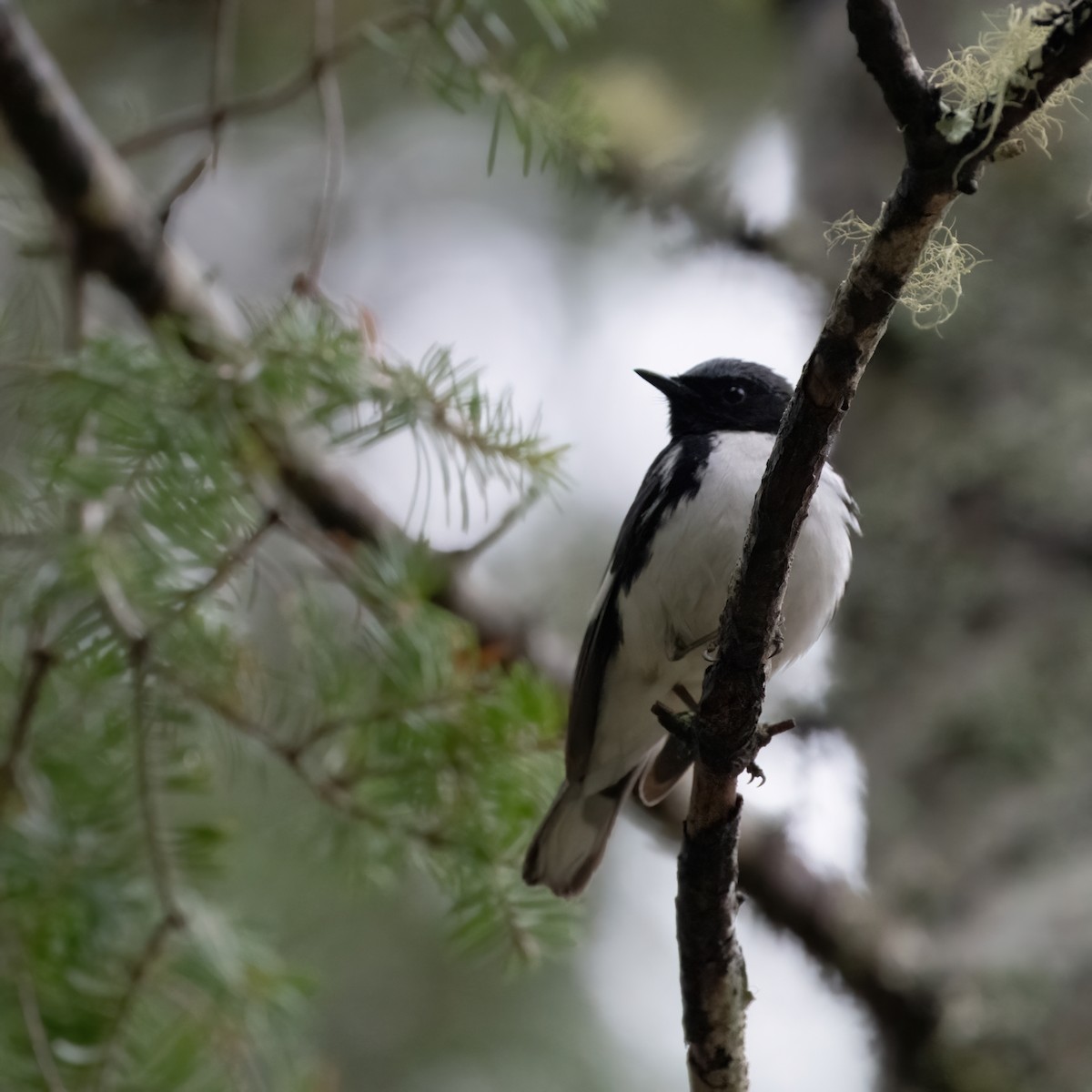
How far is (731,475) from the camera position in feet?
7.72

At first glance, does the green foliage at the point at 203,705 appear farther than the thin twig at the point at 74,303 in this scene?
No

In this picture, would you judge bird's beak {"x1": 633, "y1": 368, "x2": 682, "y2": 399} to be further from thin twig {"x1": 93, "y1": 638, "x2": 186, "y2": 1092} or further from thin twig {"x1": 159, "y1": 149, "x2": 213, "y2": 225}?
thin twig {"x1": 93, "y1": 638, "x2": 186, "y2": 1092}

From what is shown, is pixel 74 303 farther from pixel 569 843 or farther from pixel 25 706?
pixel 569 843

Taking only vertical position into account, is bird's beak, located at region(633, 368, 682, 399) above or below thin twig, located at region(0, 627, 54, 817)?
above

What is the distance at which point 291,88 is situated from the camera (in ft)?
8.17

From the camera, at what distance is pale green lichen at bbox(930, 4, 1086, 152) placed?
101cm

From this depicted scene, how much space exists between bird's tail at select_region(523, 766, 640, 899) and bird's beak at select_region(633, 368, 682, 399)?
876 mm

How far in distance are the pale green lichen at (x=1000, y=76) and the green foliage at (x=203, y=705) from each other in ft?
3.51

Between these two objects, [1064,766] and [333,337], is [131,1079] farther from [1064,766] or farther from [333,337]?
[1064,766]

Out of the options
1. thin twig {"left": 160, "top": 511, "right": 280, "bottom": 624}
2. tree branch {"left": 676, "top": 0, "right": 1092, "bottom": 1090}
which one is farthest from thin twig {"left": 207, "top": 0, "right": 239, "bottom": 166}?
tree branch {"left": 676, "top": 0, "right": 1092, "bottom": 1090}

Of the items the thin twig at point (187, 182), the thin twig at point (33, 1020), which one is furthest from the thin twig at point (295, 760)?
the thin twig at point (187, 182)

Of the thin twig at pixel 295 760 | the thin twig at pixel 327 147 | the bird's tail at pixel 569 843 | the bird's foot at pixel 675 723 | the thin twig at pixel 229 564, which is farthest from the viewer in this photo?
the bird's tail at pixel 569 843

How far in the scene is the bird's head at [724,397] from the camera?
8.83ft

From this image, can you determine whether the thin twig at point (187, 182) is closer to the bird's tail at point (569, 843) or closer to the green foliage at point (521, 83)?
the green foliage at point (521, 83)
